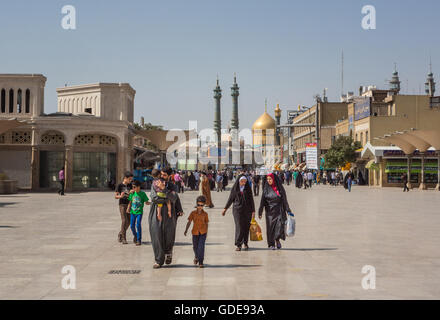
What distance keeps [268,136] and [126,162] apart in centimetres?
10615

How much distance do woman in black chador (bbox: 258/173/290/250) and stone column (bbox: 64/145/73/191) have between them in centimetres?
2714

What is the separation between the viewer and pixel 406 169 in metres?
48.2

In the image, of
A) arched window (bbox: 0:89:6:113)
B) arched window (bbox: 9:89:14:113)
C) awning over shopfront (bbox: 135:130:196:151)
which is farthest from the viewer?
awning over shopfront (bbox: 135:130:196:151)

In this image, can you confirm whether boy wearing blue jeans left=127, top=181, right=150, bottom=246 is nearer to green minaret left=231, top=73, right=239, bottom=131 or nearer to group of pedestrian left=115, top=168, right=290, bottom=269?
group of pedestrian left=115, top=168, right=290, bottom=269

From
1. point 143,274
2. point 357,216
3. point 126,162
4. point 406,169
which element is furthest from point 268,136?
point 143,274

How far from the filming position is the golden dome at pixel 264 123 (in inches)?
5748

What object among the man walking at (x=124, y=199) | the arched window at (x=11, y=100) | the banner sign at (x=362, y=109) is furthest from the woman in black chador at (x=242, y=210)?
the banner sign at (x=362, y=109)

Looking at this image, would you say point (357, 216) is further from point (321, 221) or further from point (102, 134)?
point (102, 134)

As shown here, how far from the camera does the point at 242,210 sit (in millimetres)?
10516

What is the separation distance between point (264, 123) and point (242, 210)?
5387 inches

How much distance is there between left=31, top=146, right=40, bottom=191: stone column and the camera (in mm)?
35875

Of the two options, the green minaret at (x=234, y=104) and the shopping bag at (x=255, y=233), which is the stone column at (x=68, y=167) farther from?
the green minaret at (x=234, y=104)

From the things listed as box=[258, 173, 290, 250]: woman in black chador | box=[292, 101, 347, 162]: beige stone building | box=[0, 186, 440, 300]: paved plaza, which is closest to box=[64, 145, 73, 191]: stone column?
box=[0, 186, 440, 300]: paved plaza

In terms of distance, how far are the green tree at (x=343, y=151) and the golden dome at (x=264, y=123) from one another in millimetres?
88212
